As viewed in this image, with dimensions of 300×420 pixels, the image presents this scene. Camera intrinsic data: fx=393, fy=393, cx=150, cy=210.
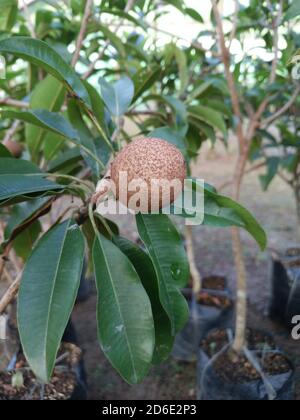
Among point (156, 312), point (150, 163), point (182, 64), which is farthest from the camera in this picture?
point (182, 64)

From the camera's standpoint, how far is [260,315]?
198 cm

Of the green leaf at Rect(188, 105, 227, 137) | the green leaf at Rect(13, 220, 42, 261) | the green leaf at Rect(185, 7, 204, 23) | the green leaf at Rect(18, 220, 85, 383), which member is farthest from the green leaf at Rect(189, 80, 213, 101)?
the green leaf at Rect(18, 220, 85, 383)

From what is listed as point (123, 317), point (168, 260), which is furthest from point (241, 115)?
point (123, 317)

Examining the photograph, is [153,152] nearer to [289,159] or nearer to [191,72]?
[191,72]

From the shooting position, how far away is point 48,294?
61 centimetres

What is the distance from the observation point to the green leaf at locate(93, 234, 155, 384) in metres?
0.62

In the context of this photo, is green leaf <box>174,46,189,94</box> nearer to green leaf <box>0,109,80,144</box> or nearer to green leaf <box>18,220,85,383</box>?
Answer: green leaf <box>0,109,80,144</box>

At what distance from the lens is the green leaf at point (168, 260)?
0.66m

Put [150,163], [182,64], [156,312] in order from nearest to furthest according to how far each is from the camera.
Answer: [150,163], [156,312], [182,64]

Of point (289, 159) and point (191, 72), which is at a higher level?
point (191, 72)

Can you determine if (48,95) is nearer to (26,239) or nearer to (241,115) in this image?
(26,239)

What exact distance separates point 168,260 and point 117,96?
1.39 feet
